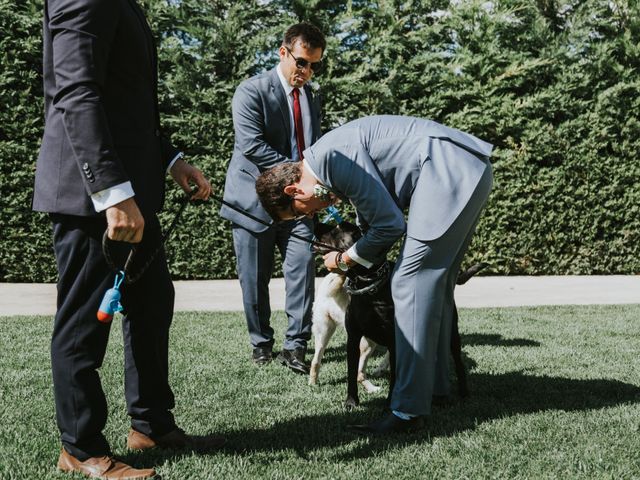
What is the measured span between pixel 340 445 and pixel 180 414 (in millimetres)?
914

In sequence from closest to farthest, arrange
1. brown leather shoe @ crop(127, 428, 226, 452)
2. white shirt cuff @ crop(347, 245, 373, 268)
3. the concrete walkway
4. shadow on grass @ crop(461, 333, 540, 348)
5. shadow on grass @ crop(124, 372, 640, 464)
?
1. brown leather shoe @ crop(127, 428, 226, 452)
2. shadow on grass @ crop(124, 372, 640, 464)
3. white shirt cuff @ crop(347, 245, 373, 268)
4. shadow on grass @ crop(461, 333, 540, 348)
5. the concrete walkway

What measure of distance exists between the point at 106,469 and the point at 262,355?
7.51ft

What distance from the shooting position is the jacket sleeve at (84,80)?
89.7 inches

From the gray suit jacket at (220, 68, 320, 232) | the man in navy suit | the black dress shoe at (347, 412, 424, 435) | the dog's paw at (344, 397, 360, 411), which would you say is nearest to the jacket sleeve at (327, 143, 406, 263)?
the man in navy suit

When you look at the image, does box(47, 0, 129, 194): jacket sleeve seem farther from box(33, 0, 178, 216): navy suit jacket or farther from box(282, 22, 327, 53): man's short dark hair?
box(282, 22, 327, 53): man's short dark hair

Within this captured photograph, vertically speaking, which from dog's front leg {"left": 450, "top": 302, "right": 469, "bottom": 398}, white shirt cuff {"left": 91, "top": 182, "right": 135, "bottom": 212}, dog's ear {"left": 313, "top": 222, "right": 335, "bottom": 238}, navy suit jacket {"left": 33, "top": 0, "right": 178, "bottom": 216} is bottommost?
dog's front leg {"left": 450, "top": 302, "right": 469, "bottom": 398}

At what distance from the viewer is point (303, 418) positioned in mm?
3533

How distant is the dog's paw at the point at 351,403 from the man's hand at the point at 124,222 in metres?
1.81

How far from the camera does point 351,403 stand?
12.3ft

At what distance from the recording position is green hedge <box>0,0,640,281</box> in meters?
8.36

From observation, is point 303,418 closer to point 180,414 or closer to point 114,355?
point 180,414

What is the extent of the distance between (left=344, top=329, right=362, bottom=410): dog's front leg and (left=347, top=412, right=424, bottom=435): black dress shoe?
1.50 feet

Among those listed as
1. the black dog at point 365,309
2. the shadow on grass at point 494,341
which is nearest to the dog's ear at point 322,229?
the black dog at point 365,309

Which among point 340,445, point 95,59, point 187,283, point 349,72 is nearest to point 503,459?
point 340,445
